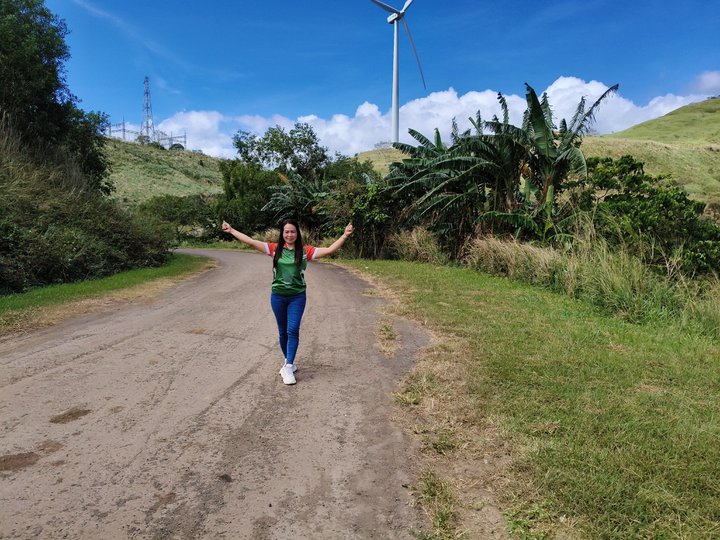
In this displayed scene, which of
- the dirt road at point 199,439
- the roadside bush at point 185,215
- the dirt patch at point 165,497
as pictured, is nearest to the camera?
the dirt road at point 199,439

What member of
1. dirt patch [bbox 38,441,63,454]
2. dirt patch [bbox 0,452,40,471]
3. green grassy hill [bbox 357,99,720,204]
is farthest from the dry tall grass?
green grassy hill [bbox 357,99,720,204]

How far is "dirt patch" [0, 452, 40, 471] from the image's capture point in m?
3.06

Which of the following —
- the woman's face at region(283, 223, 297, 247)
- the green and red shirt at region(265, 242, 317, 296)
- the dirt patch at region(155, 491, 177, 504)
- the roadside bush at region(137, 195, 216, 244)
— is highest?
the roadside bush at region(137, 195, 216, 244)

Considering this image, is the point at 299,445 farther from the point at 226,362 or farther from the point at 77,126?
the point at 77,126

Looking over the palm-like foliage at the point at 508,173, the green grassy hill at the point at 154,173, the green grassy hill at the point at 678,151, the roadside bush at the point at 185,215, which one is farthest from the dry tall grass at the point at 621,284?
the green grassy hill at the point at 154,173

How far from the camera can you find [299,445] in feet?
11.4

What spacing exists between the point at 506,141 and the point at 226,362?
39.2ft

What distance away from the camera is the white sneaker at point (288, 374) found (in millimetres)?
4716

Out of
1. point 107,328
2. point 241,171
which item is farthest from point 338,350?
point 241,171

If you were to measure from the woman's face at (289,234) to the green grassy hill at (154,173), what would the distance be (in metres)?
46.2

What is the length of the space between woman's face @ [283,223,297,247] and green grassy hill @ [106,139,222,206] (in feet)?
151

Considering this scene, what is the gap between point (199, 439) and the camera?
139 inches

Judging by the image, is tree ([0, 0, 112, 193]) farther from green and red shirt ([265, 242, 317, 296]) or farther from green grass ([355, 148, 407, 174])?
green grass ([355, 148, 407, 174])

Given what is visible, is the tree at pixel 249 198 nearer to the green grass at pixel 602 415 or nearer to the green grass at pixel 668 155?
the green grass at pixel 602 415
